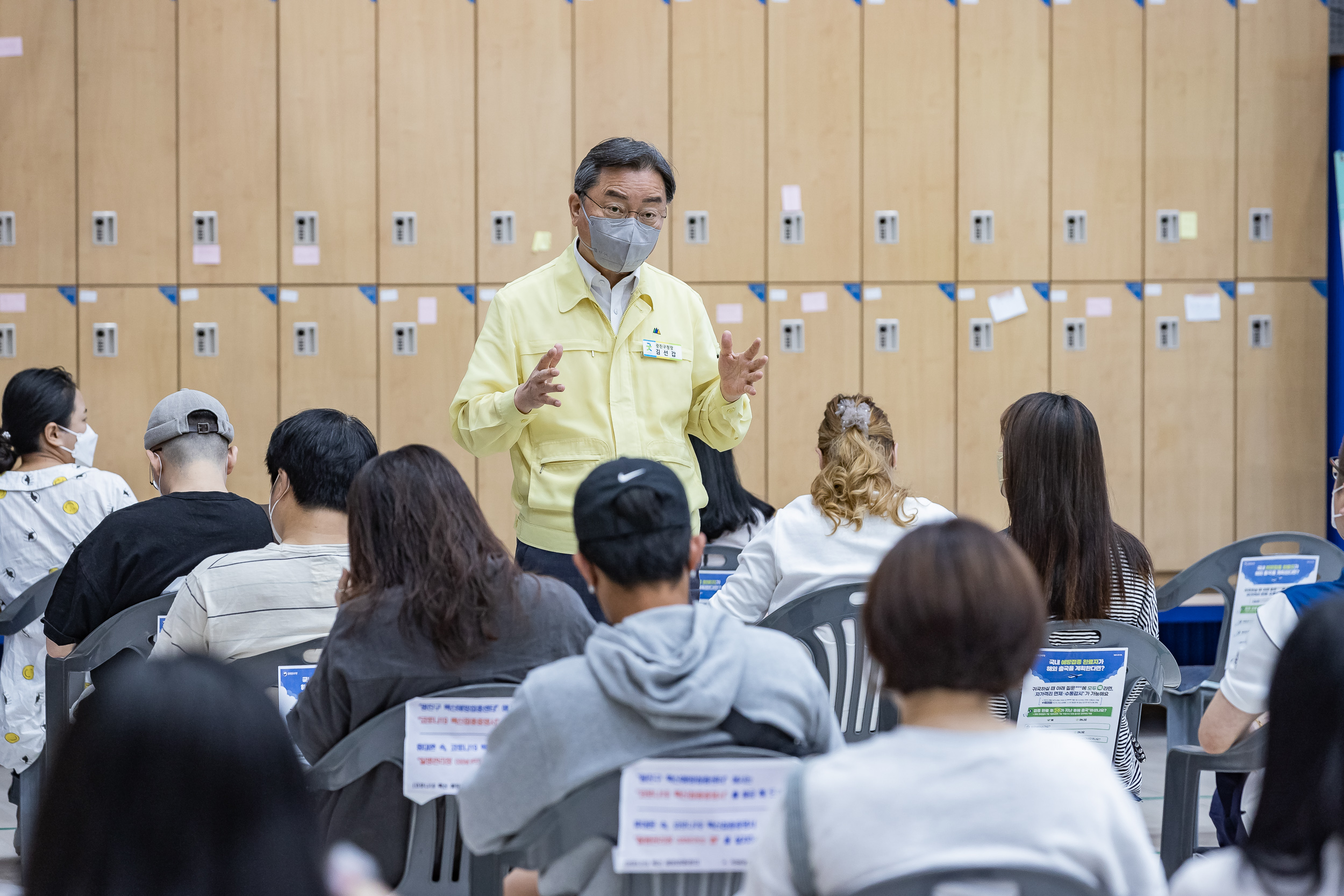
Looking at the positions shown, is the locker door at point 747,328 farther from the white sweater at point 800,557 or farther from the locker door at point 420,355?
the white sweater at point 800,557

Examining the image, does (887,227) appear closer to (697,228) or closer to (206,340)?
(697,228)

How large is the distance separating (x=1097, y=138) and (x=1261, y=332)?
118 cm

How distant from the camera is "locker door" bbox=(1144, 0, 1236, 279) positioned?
16.9 ft

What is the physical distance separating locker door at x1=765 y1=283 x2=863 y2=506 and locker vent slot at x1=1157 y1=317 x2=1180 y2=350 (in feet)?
4.56

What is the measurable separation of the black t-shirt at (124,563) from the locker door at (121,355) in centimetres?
297

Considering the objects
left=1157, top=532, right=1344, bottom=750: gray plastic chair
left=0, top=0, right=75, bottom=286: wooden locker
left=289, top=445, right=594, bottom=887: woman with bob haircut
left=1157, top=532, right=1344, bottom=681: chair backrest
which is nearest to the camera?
left=289, top=445, right=594, bottom=887: woman with bob haircut

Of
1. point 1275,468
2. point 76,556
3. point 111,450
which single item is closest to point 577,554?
point 76,556

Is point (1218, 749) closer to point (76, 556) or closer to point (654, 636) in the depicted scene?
point (654, 636)

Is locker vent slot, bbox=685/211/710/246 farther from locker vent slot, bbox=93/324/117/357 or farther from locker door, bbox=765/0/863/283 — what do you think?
locker vent slot, bbox=93/324/117/357

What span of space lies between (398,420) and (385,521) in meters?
3.62

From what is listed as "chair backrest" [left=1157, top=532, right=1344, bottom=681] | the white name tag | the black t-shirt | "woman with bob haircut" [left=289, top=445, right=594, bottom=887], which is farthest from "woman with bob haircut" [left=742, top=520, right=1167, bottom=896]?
"chair backrest" [left=1157, top=532, right=1344, bottom=681]

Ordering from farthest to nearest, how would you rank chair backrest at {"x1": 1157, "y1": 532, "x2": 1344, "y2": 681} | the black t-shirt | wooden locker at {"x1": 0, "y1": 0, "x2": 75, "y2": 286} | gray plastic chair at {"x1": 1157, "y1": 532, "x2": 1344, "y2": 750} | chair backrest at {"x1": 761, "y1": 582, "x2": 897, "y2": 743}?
wooden locker at {"x1": 0, "y1": 0, "x2": 75, "y2": 286} < chair backrest at {"x1": 1157, "y1": 532, "x2": 1344, "y2": 681} < gray plastic chair at {"x1": 1157, "y1": 532, "x2": 1344, "y2": 750} < the black t-shirt < chair backrest at {"x1": 761, "y1": 582, "x2": 897, "y2": 743}

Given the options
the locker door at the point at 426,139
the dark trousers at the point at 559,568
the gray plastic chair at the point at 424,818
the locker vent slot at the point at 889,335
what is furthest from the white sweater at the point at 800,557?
the locker door at the point at 426,139

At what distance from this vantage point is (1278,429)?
17.1ft
